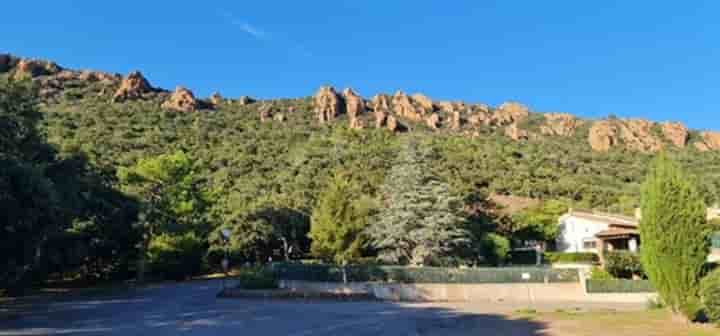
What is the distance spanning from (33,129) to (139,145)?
1456 inches

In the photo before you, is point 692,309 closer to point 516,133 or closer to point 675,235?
point 675,235

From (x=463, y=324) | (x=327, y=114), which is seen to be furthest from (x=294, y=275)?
(x=327, y=114)

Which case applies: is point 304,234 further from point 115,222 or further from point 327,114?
point 327,114

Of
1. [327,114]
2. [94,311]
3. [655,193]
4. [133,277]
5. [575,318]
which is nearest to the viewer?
[655,193]

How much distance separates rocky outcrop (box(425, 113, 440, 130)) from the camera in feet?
341

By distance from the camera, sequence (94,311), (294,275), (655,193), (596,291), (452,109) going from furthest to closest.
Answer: (452,109) < (596,291) < (294,275) < (94,311) < (655,193)

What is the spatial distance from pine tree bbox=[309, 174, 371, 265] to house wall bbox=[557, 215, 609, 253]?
20111mm

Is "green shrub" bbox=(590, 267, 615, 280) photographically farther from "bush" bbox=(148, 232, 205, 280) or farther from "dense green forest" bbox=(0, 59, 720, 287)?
"bush" bbox=(148, 232, 205, 280)

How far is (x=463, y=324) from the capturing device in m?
14.1

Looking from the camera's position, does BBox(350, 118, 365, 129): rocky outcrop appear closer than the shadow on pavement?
No

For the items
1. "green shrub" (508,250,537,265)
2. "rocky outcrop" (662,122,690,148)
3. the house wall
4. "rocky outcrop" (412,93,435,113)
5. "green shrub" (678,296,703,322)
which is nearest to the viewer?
"green shrub" (678,296,703,322)

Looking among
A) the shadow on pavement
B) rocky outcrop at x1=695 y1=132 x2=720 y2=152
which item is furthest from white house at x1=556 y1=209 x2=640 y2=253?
rocky outcrop at x1=695 y1=132 x2=720 y2=152

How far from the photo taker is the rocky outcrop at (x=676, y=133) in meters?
98.4

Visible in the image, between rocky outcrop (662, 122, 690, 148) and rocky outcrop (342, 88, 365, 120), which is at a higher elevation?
rocky outcrop (342, 88, 365, 120)
